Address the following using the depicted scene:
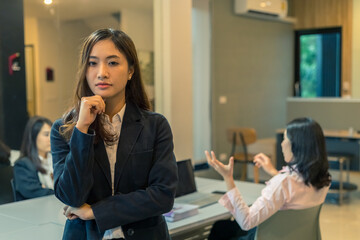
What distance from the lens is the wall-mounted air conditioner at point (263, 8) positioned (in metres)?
7.48

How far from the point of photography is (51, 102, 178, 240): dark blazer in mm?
1324

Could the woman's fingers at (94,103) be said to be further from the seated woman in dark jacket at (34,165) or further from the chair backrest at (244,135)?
the chair backrest at (244,135)

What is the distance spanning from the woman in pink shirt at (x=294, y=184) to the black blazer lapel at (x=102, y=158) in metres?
0.86

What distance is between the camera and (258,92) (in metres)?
8.20

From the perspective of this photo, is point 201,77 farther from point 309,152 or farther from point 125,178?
point 125,178

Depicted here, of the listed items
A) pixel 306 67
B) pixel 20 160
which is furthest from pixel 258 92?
pixel 20 160

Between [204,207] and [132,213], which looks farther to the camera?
[204,207]

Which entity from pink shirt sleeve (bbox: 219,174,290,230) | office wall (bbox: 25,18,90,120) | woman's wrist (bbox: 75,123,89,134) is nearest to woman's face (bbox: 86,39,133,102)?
woman's wrist (bbox: 75,123,89,134)

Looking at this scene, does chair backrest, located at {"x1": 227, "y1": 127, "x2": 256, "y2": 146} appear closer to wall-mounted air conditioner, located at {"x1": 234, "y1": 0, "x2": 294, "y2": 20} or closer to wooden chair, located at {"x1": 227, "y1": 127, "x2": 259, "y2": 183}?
wooden chair, located at {"x1": 227, "y1": 127, "x2": 259, "y2": 183}

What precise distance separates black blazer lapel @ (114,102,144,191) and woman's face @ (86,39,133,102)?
0.08 m

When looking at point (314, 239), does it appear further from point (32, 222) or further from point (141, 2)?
point (141, 2)

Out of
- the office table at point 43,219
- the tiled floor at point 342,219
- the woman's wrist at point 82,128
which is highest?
the woman's wrist at point 82,128

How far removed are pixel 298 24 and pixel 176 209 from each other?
713 centimetres

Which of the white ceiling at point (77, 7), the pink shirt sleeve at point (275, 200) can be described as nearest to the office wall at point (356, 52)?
the white ceiling at point (77, 7)
